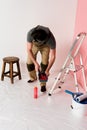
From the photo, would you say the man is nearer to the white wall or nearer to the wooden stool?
the wooden stool

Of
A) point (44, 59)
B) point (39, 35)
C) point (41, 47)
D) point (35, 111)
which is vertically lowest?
point (35, 111)

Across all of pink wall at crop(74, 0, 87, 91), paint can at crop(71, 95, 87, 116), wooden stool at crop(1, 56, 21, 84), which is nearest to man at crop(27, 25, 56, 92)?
wooden stool at crop(1, 56, 21, 84)

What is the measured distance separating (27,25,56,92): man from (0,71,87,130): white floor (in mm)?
278

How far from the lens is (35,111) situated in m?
2.21

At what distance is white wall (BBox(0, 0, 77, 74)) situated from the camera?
9.38 feet

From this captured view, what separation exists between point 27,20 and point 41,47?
0.58m

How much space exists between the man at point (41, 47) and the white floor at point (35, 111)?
0.28 metres

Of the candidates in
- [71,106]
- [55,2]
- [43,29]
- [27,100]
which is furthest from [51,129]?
[55,2]

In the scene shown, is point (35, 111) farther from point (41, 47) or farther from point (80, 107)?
point (41, 47)

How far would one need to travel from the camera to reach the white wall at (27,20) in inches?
113

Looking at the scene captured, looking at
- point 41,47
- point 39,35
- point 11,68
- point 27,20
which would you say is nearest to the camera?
point 39,35

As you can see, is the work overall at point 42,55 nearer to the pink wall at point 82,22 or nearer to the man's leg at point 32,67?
the man's leg at point 32,67

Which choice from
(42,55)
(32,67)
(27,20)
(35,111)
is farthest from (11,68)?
(35,111)

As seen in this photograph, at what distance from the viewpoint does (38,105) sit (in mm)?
2340
